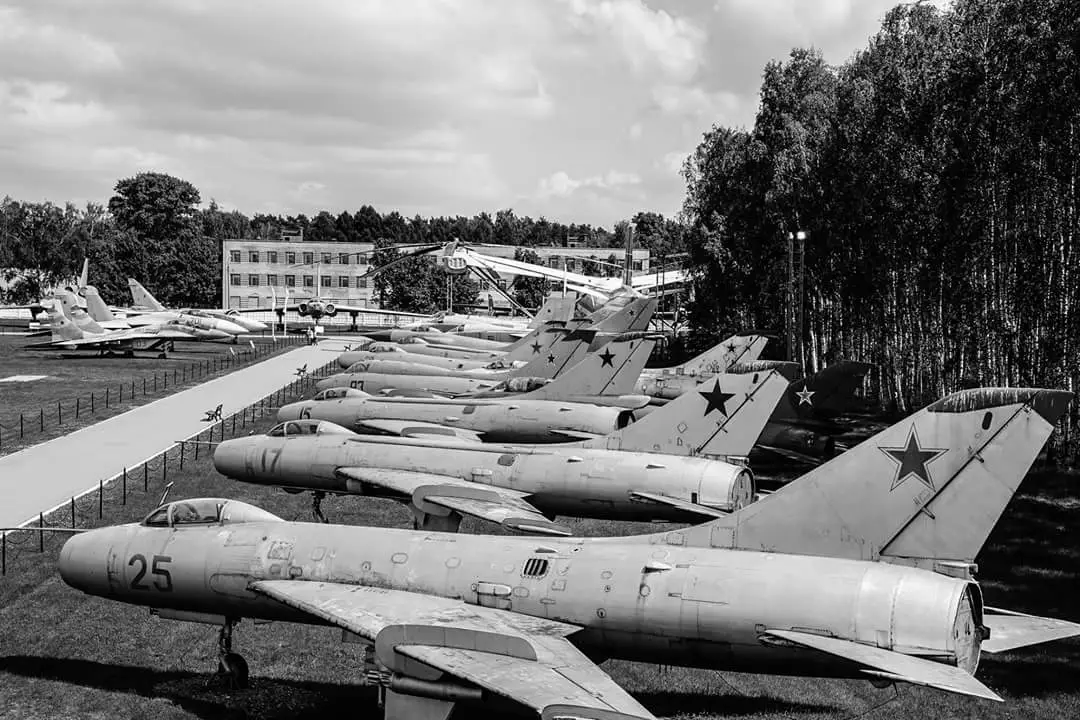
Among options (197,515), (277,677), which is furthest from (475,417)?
(277,677)

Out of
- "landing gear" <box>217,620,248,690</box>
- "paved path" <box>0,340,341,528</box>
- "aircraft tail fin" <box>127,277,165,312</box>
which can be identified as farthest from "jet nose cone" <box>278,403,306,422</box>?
"aircraft tail fin" <box>127,277,165,312</box>

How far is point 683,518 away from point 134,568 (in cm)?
1197

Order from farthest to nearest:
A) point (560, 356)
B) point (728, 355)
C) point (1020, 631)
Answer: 1. point (728, 355)
2. point (560, 356)
3. point (1020, 631)

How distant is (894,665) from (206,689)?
11.5m

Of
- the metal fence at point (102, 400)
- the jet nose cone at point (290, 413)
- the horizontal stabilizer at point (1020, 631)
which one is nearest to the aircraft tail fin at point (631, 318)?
the jet nose cone at point (290, 413)

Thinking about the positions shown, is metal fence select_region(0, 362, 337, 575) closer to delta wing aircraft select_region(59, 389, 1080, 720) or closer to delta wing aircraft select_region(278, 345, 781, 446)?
delta wing aircraft select_region(278, 345, 781, 446)

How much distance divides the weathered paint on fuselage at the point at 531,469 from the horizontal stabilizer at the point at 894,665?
9.07 meters

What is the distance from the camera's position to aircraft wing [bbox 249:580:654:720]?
477 inches

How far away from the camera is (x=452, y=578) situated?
1544 cm

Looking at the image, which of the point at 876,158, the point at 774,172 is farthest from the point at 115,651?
the point at 774,172

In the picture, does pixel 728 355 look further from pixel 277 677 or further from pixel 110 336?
pixel 110 336

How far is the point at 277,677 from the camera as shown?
56.4ft

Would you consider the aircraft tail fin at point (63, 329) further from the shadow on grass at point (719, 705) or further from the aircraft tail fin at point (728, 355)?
the shadow on grass at point (719, 705)

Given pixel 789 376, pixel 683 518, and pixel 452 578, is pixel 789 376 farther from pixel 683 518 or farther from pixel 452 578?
pixel 452 578
